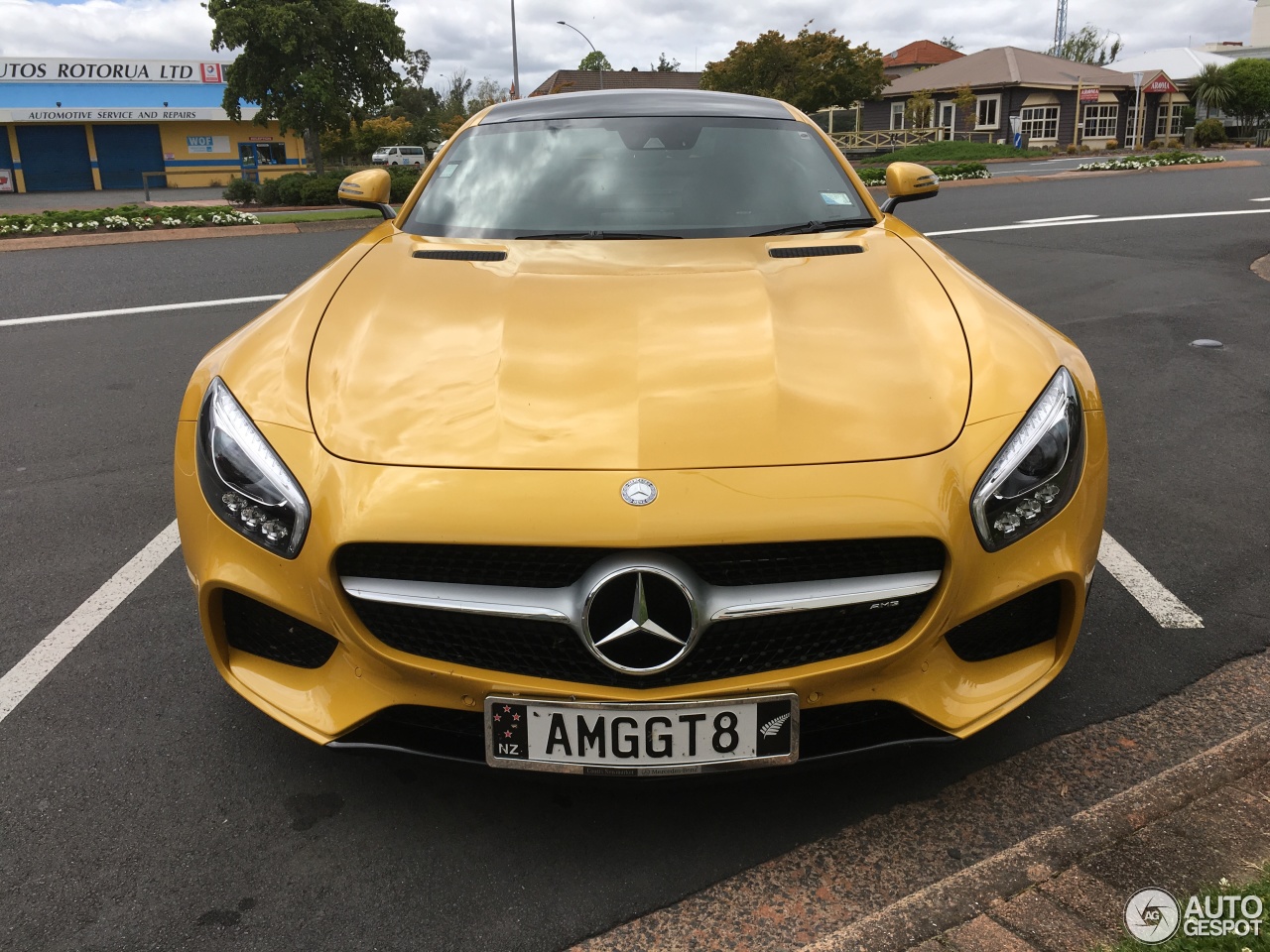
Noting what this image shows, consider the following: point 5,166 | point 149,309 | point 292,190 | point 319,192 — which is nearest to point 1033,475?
point 149,309

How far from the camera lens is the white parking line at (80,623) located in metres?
2.78

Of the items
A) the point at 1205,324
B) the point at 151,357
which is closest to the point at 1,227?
the point at 151,357

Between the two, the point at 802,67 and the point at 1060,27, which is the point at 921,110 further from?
the point at 1060,27

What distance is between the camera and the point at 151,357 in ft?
21.4

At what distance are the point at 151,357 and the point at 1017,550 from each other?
6.00 meters

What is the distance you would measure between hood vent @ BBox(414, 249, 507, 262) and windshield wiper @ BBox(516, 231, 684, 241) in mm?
197

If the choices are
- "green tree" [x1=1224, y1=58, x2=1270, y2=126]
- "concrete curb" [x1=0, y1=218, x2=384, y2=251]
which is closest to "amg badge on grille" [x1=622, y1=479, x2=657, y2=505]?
"concrete curb" [x1=0, y1=218, x2=384, y2=251]

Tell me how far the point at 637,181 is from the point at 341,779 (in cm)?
201

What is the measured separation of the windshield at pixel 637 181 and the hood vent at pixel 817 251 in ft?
0.86

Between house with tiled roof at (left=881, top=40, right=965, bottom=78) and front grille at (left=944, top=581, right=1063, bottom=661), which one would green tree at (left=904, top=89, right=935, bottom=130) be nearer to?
house with tiled roof at (left=881, top=40, right=965, bottom=78)

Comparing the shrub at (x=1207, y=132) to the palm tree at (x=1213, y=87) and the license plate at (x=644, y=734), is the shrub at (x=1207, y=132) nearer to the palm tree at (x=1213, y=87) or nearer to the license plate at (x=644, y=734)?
the palm tree at (x=1213, y=87)

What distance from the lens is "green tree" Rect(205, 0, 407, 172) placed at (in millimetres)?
28844

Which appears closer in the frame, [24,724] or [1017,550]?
[1017,550]

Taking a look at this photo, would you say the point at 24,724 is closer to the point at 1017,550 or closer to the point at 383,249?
the point at 383,249
